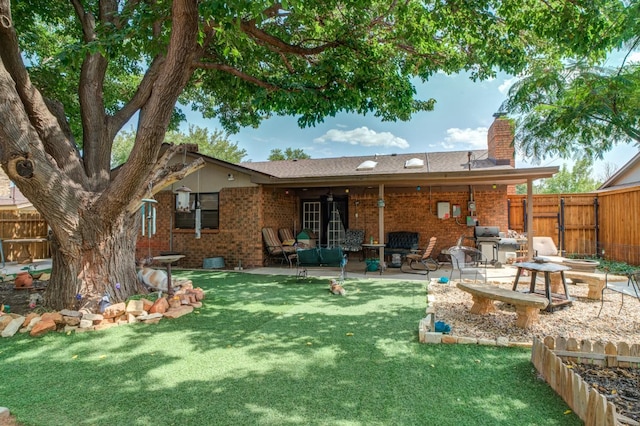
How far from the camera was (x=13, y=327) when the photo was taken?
4.41 meters

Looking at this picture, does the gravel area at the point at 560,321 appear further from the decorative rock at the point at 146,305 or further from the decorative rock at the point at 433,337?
the decorative rock at the point at 146,305

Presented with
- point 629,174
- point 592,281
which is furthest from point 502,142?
point 629,174

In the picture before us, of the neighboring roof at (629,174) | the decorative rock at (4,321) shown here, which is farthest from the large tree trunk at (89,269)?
the neighboring roof at (629,174)

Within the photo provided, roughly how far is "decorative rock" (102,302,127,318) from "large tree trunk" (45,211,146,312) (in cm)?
26

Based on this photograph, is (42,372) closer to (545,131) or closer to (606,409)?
(606,409)

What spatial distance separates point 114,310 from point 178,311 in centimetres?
86

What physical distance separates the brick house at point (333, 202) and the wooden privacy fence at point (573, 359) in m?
5.88

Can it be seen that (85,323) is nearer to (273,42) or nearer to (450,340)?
(450,340)

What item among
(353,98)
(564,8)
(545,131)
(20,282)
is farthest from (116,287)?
(545,131)

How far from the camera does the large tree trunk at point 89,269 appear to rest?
4.97 metres

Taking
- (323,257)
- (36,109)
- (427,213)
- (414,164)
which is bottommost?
(323,257)

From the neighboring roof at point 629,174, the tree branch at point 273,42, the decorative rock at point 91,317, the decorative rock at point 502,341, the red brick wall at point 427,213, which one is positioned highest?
the tree branch at point 273,42

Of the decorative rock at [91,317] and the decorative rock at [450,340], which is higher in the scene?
the decorative rock at [91,317]

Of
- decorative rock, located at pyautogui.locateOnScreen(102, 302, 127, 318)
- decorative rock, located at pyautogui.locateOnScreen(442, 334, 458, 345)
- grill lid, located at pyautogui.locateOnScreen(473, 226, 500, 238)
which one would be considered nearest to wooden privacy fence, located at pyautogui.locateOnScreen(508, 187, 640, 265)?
grill lid, located at pyautogui.locateOnScreen(473, 226, 500, 238)
